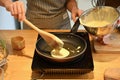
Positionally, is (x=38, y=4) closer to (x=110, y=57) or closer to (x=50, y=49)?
(x=50, y=49)

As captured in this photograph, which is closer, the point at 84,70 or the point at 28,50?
the point at 84,70

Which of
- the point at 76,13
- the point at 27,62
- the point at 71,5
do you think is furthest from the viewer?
the point at 71,5

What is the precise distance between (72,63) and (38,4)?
0.54 meters

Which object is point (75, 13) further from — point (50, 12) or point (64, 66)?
point (64, 66)

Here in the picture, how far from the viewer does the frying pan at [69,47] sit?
979 mm

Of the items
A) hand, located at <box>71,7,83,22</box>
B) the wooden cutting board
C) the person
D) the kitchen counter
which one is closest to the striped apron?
the person

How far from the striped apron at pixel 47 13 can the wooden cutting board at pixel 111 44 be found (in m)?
0.38

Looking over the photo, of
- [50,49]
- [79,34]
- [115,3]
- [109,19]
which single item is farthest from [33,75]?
[115,3]

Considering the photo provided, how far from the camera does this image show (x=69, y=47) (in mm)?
1121

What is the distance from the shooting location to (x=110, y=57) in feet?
3.61

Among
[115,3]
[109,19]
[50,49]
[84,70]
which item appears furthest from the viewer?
[115,3]

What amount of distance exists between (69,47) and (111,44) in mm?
208

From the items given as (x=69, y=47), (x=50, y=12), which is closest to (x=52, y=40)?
(x=69, y=47)

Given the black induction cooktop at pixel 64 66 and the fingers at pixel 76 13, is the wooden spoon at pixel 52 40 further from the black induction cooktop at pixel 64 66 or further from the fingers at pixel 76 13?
the fingers at pixel 76 13
